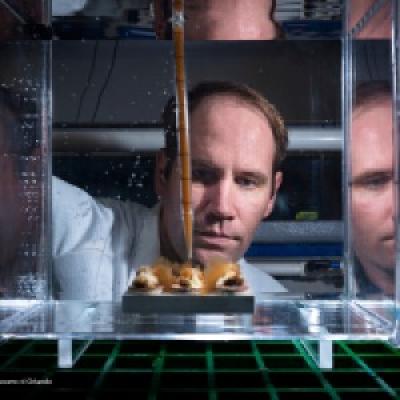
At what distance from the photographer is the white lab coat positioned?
2.63 m

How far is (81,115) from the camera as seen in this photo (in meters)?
2.61

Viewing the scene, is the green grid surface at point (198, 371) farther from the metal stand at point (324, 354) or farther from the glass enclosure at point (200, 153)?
the glass enclosure at point (200, 153)

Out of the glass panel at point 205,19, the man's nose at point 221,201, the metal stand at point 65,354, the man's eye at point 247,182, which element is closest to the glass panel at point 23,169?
the glass panel at point 205,19

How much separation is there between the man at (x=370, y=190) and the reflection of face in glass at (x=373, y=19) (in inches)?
7.2

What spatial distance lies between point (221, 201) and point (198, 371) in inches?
32.2

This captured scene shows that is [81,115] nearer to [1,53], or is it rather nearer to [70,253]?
[1,53]

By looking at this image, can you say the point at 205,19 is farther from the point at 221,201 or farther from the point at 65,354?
the point at 65,354

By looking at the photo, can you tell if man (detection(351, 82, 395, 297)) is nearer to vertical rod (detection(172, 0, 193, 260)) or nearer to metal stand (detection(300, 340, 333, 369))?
metal stand (detection(300, 340, 333, 369))

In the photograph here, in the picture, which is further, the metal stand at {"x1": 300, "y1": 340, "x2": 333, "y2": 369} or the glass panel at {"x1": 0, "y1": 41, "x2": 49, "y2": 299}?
the glass panel at {"x1": 0, "y1": 41, "x2": 49, "y2": 299}

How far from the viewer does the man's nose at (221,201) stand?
2615mm

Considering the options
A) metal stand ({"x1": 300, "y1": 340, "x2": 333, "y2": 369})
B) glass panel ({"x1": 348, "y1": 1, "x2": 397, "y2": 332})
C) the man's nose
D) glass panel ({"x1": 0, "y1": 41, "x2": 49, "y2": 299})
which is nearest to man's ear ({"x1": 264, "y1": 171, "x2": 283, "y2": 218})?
the man's nose

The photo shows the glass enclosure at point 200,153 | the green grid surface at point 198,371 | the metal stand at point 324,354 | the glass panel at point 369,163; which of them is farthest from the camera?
the glass enclosure at point 200,153

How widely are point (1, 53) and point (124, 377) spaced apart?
1.25m

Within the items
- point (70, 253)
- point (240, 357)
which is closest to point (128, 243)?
point (70, 253)
